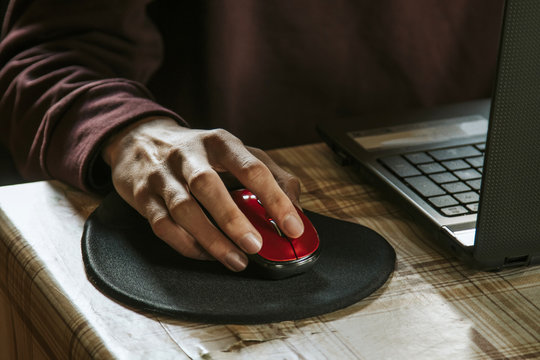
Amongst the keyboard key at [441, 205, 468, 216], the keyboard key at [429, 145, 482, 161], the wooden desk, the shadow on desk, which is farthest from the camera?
the shadow on desk

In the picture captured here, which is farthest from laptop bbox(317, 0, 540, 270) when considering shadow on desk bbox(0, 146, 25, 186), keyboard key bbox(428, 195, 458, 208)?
shadow on desk bbox(0, 146, 25, 186)

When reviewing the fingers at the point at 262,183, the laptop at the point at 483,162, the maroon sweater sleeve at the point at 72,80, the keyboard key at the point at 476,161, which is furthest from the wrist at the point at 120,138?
the keyboard key at the point at 476,161

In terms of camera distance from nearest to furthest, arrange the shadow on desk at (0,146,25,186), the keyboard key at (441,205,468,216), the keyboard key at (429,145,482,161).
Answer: the keyboard key at (441,205,468,216) → the keyboard key at (429,145,482,161) → the shadow on desk at (0,146,25,186)

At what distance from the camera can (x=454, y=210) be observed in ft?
1.99

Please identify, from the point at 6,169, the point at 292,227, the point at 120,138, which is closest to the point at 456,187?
the point at 292,227

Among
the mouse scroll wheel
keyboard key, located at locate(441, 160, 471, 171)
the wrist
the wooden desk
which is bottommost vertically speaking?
the wooden desk

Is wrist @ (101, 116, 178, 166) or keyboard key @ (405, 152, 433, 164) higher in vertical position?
wrist @ (101, 116, 178, 166)

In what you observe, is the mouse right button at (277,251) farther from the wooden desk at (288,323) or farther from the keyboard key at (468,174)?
the keyboard key at (468,174)

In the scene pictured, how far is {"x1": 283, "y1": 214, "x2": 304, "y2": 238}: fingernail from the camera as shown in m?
0.54

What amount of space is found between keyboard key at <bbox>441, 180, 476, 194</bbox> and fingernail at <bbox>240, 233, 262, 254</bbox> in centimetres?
22

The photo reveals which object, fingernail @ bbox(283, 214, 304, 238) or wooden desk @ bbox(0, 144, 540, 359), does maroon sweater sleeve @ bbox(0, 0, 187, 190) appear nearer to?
wooden desk @ bbox(0, 144, 540, 359)

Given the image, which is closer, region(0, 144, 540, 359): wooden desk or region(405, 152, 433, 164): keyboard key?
region(0, 144, 540, 359): wooden desk

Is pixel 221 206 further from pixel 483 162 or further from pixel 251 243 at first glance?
pixel 483 162

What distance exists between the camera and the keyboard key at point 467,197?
62 centimetres
